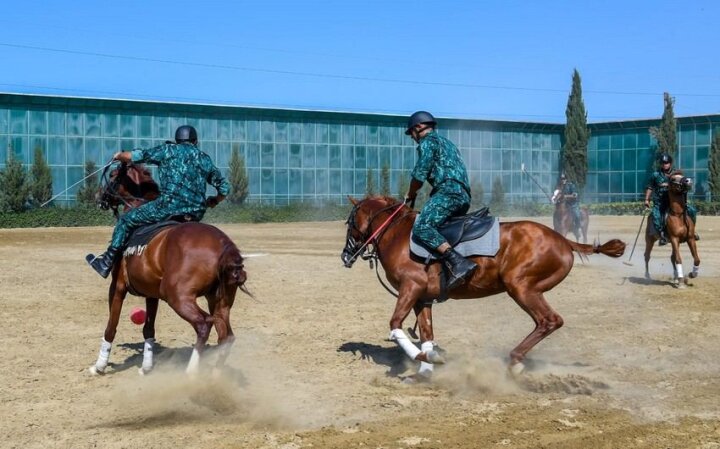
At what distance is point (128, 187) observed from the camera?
376 inches

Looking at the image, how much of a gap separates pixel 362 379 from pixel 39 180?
4302cm

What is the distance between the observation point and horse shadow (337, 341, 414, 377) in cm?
906

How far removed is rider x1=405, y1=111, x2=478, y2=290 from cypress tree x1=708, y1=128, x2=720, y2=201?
2058 inches

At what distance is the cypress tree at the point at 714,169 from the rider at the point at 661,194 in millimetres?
43496

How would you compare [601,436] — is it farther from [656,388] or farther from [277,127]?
[277,127]

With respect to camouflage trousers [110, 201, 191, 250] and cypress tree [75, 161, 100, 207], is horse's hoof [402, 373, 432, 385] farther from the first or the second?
cypress tree [75, 161, 100, 207]

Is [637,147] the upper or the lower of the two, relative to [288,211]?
upper

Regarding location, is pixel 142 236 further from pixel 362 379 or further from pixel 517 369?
pixel 517 369

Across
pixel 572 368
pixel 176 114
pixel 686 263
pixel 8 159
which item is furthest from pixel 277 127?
pixel 572 368

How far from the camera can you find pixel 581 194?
207 ft

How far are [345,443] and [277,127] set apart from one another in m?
51.9

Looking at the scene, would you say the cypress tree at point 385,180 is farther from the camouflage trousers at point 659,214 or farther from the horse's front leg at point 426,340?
the horse's front leg at point 426,340

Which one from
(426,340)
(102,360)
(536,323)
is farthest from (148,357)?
(536,323)

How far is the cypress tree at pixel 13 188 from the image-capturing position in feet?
150
